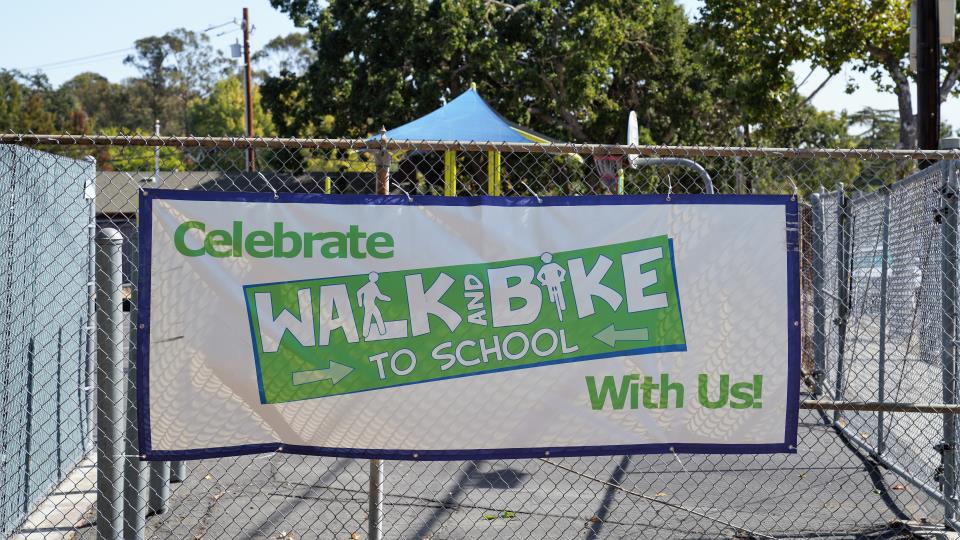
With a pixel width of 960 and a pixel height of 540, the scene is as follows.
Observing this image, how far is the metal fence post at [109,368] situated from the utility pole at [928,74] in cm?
674

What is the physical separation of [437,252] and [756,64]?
16.3 meters

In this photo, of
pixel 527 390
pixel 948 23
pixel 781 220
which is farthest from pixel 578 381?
pixel 948 23

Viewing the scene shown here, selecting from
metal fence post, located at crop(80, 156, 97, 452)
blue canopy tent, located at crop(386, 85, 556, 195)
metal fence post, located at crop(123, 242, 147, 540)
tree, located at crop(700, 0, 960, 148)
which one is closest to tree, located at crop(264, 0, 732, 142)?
tree, located at crop(700, 0, 960, 148)

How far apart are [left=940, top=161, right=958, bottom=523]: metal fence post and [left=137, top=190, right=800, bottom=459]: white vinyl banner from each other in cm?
143

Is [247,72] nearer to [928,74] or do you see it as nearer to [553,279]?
[928,74]

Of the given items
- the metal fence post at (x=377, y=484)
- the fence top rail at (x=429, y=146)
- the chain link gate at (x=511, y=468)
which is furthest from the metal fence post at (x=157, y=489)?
the fence top rail at (x=429, y=146)

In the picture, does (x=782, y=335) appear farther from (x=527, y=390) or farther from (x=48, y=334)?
(x=48, y=334)

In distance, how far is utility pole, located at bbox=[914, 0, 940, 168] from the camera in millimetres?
8148

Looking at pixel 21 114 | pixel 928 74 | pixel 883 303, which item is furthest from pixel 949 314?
pixel 21 114

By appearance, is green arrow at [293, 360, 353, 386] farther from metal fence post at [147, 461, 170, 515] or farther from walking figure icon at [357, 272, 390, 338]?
metal fence post at [147, 461, 170, 515]

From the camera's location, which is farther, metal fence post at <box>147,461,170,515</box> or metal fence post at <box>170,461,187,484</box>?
metal fence post at <box>170,461,187,484</box>

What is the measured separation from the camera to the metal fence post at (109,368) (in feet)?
13.7

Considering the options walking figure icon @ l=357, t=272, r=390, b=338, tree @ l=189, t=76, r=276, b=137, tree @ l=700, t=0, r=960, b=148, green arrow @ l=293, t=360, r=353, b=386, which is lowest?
green arrow @ l=293, t=360, r=353, b=386

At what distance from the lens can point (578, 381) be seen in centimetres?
407
